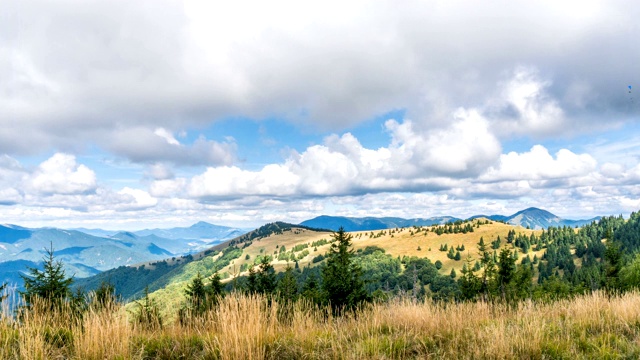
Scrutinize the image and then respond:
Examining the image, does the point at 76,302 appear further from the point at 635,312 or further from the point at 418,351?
the point at 635,312

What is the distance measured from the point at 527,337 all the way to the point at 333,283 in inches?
926

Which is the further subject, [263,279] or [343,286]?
[263,279]

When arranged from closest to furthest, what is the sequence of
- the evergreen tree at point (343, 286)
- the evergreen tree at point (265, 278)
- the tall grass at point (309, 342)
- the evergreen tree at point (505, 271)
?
the tall grass at point (309, 342) → the evergreen tree at point (343, 286) → the evergreen tree at point (265, 278) → the evergreen tree at point (505, 271)

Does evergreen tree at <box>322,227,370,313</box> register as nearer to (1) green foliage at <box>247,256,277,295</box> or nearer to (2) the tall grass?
(2) the tall grass

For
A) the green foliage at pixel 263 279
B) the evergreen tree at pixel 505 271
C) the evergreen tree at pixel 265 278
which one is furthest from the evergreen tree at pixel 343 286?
the evergreen tree at pixel 505 271

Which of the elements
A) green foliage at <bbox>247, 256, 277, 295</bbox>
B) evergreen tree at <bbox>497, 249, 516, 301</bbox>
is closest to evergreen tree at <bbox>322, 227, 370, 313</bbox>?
green foliage at <bbox>247, 256, 277, 295</bbox>

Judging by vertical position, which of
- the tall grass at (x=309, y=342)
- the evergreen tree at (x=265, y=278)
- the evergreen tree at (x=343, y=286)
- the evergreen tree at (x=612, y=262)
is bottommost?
the evergreen tree at (x=612, y=262)

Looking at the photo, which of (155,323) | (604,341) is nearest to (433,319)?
(604,341)

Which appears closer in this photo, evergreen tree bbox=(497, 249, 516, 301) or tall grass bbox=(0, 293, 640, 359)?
tall grass bbox=(0, 293, 640, 359)

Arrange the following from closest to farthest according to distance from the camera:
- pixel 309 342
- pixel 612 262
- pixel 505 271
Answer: pixel 309 342 → pixel 505 271 → pixel 612 262

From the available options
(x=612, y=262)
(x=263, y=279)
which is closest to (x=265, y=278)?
(x=263, y=279)

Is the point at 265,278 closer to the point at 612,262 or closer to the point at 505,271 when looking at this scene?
the point at 505,271

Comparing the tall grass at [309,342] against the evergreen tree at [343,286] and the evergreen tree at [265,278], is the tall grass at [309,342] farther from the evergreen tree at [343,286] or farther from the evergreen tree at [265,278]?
the evergreen tree at [265,278]

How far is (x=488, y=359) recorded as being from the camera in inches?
214
